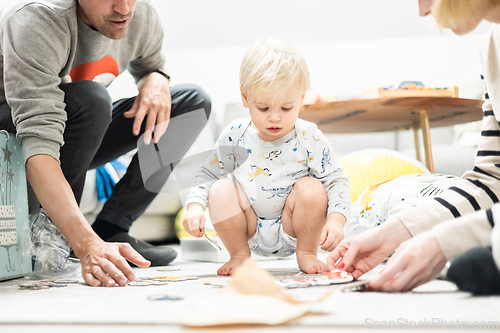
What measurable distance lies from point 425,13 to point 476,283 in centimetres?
44

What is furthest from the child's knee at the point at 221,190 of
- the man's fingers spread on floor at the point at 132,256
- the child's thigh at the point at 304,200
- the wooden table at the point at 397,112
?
the wooden table at the point at 397,112

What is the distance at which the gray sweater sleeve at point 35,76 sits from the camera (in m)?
0.87

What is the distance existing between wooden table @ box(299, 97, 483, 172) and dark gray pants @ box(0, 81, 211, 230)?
0.50 metres

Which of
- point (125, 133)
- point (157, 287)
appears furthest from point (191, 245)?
point (157, 287)

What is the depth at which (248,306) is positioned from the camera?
475 mm

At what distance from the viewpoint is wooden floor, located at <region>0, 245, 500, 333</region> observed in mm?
461

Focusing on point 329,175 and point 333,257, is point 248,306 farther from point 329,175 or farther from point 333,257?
point 329,175

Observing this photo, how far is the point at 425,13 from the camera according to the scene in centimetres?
73

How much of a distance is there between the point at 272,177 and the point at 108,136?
0.53 m

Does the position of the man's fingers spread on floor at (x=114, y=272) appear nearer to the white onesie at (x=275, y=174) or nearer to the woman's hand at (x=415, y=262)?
the white onesie at (x=275, y=174)

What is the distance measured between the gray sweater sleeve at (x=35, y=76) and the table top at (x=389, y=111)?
90 centimetres

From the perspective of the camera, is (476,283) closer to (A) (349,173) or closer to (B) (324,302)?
(B) (324,302)

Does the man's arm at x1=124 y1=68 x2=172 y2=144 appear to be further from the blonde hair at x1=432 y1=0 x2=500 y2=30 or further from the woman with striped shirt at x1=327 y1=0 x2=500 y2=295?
the blonde hair at x1=432 y1=0 x2=500 y2=30

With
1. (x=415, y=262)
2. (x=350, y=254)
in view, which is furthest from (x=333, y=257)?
(x=415, y=262)
